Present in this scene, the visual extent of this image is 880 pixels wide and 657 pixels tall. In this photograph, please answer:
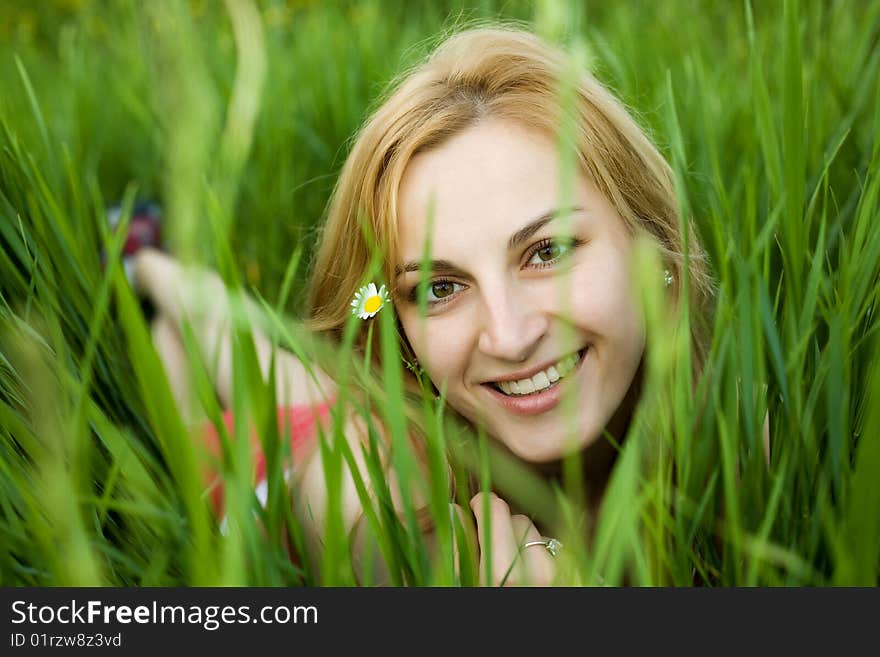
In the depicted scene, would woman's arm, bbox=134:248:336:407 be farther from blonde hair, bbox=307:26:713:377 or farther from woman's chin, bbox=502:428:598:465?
woman's chin, bbox=502:428:598:465

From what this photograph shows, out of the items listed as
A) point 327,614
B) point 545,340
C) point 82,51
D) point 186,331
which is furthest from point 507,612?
point 82,51

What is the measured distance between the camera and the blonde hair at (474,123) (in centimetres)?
91

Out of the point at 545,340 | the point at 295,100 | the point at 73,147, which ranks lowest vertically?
the point at 545,340

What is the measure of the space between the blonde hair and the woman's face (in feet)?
0.08

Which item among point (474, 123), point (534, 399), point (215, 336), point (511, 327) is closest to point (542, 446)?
point (534, 399)

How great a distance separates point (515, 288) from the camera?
0.80m

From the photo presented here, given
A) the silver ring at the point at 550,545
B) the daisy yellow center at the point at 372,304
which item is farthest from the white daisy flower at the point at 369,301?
the silver ring at the point at 550,545

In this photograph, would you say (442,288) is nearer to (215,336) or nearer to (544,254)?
(544,254)

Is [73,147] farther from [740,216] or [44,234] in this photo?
[740,216]

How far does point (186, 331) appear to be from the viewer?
18.7 inches

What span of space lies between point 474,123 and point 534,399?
0.30 metres

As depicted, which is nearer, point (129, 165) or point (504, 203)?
point (504, 203)

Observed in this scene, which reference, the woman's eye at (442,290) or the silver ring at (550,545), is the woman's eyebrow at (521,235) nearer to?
the woman's eye at (442,290)

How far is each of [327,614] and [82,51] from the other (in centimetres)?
181
